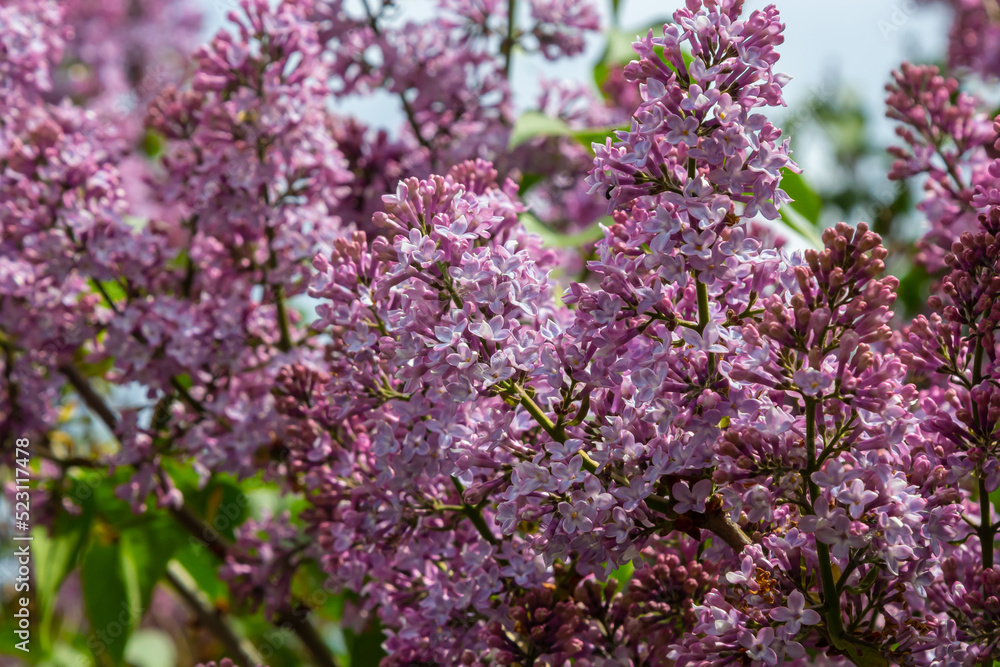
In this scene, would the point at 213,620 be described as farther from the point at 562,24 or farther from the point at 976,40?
the point at 976,40

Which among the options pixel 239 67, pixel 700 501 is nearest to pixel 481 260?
pixel 700 501

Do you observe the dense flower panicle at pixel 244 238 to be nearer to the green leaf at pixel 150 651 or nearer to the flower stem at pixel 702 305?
the flower stem at pixel 702 305

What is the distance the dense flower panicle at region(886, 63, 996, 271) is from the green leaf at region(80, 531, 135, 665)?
180 centimetres

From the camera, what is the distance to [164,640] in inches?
143

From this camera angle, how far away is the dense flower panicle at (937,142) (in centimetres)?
159

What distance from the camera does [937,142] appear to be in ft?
5.33

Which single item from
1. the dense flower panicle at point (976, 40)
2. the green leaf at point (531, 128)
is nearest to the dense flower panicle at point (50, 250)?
the green leaf at point (531, 128)

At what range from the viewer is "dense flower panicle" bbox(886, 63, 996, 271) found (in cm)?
159

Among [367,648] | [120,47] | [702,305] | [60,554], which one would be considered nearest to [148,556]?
[60,554]

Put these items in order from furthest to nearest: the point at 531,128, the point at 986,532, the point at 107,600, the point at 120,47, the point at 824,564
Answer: the point at 120,47, the point at 107,600, the point at 531,128, the point at 986,532, the point at 824,564

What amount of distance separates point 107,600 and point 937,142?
6.32 ft

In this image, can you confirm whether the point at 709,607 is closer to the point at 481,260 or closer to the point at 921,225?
the point at 481,260

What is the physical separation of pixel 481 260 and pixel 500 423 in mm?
195

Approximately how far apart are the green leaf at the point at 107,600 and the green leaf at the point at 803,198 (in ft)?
5.55
